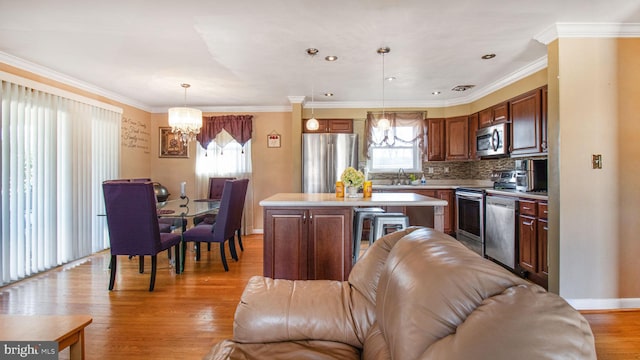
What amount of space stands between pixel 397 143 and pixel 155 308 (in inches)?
170

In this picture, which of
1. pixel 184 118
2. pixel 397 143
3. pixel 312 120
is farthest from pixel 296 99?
pixel 397 143

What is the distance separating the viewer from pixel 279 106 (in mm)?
5641

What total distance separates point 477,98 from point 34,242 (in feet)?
20.2

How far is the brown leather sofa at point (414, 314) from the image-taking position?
0.60 m

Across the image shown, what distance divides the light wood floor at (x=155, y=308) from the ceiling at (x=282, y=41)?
7.77 feet

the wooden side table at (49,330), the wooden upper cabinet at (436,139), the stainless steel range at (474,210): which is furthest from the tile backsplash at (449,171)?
the wooden side table at (49,330)

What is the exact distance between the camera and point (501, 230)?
352 cm

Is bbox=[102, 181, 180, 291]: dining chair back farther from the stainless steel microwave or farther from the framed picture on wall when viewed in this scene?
the stainless steel microwave

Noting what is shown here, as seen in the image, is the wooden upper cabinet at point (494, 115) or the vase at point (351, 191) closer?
the vase at point (351, 191)

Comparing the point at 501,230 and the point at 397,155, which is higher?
the point at 397,155

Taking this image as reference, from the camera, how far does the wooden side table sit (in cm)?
139

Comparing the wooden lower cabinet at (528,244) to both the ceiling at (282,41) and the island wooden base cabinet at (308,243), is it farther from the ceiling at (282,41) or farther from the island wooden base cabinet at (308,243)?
the island wooden base cabinet at (308,243)

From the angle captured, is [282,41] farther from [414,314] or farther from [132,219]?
[414,314]

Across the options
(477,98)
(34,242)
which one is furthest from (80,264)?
(477,98)
